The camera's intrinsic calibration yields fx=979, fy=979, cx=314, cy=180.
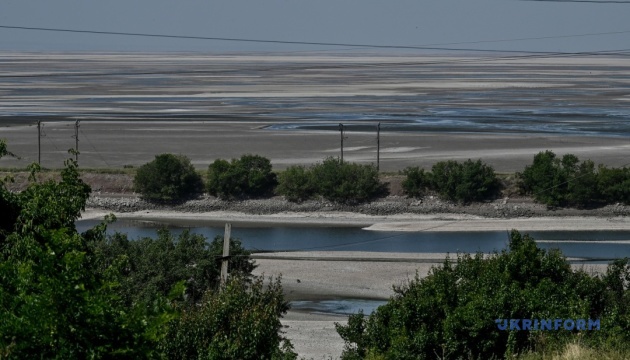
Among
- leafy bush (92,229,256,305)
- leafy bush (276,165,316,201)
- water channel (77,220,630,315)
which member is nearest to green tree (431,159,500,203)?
water channel (77,220,630,315)

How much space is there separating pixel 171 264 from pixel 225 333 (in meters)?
7.25

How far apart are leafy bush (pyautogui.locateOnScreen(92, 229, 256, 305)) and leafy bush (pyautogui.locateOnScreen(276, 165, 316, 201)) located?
1820cm

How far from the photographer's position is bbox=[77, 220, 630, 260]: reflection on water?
3092 cm

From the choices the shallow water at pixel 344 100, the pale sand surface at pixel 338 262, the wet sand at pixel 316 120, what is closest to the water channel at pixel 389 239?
the pale sand surface at pixel 338 262

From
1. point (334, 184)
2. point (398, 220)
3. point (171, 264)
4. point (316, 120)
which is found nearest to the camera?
point (171, 264)

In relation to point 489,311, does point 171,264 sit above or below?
above

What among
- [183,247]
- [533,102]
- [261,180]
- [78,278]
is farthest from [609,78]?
[78,278]

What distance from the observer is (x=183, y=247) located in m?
20.0

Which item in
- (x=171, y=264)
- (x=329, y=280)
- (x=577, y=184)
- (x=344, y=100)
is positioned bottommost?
(x=329, y=280)

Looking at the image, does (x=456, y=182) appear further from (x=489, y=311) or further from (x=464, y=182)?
(x=489, y=311)

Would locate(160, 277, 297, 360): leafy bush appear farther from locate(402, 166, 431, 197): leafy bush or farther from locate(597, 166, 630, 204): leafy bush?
locate(597, 166, 630, 204): leafy bush

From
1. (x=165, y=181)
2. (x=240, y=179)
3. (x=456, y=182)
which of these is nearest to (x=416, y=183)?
(x=456, y=182)

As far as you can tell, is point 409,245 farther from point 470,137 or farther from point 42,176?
point 470,137

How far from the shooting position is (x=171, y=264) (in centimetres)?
1939
